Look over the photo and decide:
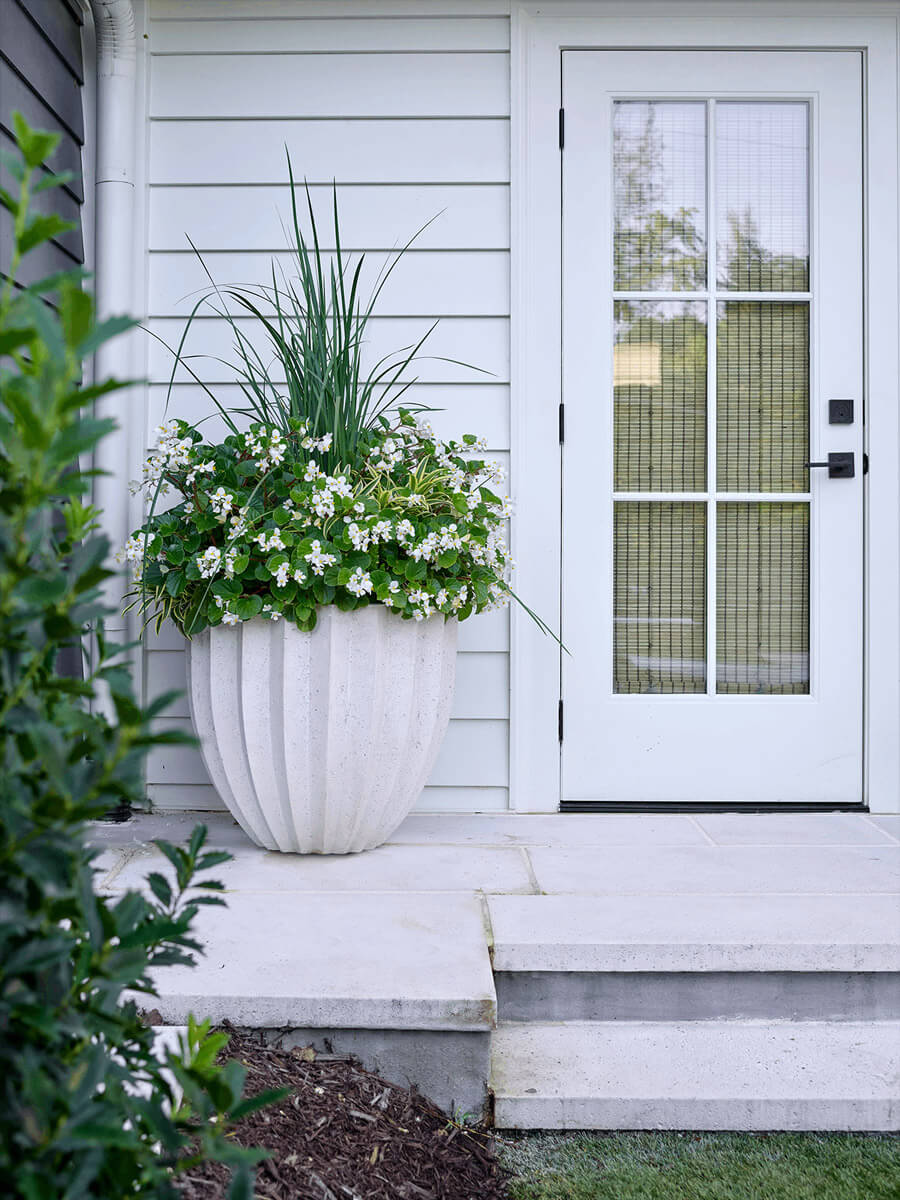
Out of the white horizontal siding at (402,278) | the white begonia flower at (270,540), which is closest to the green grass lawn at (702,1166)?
the white begonia flower at (270,540)

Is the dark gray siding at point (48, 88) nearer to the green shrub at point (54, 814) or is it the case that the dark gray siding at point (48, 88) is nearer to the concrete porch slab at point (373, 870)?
the concrete porch slab at point (373, 870)

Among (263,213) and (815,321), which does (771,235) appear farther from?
(263,213)

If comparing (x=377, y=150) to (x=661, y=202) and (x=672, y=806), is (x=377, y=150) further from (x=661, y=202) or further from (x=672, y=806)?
(x=672, y=806)

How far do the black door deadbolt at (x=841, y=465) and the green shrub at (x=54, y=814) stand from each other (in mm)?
2343

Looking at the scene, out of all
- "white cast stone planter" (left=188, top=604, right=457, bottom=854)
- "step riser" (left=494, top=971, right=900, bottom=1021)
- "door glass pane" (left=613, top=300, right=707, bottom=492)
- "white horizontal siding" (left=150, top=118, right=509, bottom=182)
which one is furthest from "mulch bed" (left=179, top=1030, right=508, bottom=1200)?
"white horizontal siding" (left=150, top=118, right=509, bottom=182)

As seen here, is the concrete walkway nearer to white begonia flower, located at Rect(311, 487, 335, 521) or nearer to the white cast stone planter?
the white cast stone planter

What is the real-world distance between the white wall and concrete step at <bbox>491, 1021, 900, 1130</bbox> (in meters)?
1.05

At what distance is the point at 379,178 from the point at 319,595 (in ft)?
4.12

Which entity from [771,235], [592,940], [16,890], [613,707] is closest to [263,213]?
[771,235]

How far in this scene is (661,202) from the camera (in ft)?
8.72

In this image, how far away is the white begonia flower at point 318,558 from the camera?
195 centimetres

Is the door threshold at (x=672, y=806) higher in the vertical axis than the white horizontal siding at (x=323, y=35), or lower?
lower

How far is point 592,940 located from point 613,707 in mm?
1018

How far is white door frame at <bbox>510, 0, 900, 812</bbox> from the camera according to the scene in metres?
2.61
